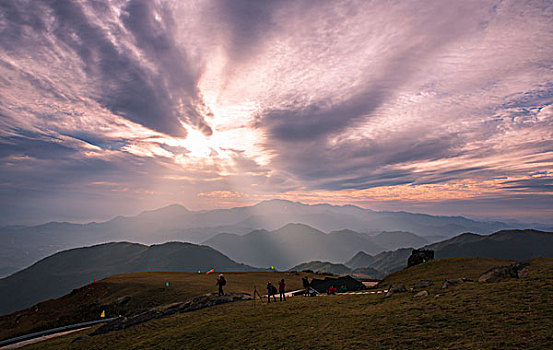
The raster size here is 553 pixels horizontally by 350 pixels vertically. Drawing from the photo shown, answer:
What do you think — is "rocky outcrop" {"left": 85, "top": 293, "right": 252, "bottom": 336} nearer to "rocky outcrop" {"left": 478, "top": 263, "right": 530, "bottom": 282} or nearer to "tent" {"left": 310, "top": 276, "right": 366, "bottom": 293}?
"tent" {"left": 310, "top": 276, "right": 366, "bottom": 293}

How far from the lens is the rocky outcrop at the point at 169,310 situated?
28328mm

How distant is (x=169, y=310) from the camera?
31094mm

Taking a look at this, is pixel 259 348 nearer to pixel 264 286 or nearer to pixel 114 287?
pixel 264 286

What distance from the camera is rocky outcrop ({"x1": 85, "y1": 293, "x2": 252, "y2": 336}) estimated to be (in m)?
28.3

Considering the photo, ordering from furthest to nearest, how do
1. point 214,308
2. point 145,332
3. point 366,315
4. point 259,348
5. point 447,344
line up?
point 214,308 < point 145,332 < point 366,315 < point 259,348 < point 447,344

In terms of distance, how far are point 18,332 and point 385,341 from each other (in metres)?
54.7

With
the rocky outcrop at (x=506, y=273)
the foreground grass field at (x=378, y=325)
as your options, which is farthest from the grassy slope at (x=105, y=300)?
the rocky outcrop at (x=506, y=273)

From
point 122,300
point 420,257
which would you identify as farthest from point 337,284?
→ point 122,300

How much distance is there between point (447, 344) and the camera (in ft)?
41.9

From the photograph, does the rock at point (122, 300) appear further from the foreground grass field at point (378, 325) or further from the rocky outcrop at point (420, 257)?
the rocky outcrop at point (420, 257)

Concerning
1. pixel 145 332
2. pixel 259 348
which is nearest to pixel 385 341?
pixel 259 348

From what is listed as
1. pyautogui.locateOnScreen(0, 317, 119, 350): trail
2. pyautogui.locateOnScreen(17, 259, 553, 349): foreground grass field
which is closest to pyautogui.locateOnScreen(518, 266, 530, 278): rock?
pyautogui.locateOnScreen(17, 259, 553, 349): foreground grass field

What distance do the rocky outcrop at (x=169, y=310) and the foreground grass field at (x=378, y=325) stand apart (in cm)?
157

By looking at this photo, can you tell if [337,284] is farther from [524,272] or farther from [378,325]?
[378,325]
